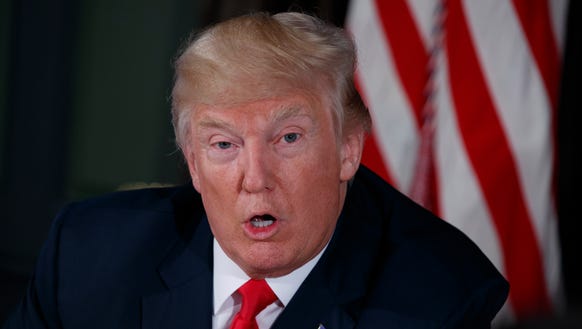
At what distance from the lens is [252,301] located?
1413 mm

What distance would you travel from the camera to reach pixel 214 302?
1.50 metres

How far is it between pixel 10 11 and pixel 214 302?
3.13 meters

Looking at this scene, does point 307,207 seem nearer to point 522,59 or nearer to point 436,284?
point 436,284

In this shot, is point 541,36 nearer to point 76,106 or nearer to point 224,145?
point 224,145

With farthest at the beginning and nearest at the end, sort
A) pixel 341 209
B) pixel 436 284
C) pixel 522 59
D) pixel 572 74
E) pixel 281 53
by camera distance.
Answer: pixel 572 74, pixel 522 59, pixel 341 209, pixel 436 284, pixel 281 53

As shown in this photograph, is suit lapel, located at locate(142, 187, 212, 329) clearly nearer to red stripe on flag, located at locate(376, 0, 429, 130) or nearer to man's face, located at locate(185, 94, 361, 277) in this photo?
man's face, located at locate(185, 94, 361, 277)

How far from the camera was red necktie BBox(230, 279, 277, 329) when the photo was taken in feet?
4.60

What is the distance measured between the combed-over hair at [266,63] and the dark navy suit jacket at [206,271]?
0.85ft

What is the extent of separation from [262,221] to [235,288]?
198mm

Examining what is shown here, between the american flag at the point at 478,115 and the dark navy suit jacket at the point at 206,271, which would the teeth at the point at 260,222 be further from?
the american flag at the point at 478,115

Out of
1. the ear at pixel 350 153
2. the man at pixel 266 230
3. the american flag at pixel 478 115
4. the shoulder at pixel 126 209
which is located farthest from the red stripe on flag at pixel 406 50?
the ear at pixel 350 153

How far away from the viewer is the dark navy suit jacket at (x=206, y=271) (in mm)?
1371

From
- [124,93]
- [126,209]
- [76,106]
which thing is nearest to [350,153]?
[126,209]

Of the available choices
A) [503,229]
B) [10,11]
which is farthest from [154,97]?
[503,229]
